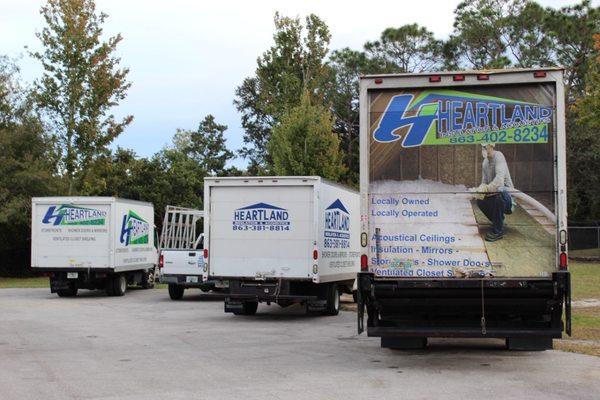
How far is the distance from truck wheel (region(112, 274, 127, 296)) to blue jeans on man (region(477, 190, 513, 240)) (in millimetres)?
16944

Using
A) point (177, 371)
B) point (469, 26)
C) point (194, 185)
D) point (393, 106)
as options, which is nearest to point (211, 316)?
point (177, 371)

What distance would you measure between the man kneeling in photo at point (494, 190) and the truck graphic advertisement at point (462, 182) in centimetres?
1

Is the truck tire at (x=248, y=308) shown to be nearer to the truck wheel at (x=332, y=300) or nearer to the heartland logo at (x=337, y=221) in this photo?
the truck wheel at (x=332, y=300)

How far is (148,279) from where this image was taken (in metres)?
27.3

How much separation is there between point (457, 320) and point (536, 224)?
175cm

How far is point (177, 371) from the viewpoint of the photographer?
9.53 meters

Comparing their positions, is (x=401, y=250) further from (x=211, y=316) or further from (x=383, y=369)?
(x=211, y=316)

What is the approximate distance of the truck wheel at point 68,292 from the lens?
920 inches

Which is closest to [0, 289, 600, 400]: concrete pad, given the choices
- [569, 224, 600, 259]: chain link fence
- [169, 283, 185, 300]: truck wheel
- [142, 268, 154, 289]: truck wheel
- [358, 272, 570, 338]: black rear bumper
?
[358, 272, 570, 338]: black rear bumper

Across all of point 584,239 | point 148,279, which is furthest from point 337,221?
point 584,239

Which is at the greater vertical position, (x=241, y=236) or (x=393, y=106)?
(x=393, y=106)

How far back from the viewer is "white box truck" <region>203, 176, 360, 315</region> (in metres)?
15.7

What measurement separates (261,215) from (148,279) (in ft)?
41.6

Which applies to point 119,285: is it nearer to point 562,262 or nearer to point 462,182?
point 462,182
